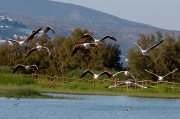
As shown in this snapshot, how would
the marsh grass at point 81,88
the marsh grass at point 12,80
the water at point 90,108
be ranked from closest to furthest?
the water at point 90,108, the marsh grass at point 81,88, the marsh grass at point 12,80

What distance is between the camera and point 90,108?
2784 centimetres

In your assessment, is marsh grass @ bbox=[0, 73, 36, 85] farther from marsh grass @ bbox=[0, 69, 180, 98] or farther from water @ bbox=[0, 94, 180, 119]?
water @ bbox=[0, 94, 180, 119]

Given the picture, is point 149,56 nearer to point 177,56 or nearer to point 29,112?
point 177,56

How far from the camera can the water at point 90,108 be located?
80.5 feet

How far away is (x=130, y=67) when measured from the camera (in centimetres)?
5181

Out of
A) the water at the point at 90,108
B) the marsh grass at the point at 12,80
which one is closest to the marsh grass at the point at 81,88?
the marsh grass at the point at 12,80

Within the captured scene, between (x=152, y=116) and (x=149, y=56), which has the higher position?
(x=149, y=56)

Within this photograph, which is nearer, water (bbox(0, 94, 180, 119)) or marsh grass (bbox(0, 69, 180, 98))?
water (bbox(0, 94, 180, 119))

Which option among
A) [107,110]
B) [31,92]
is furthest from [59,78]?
[107,110]

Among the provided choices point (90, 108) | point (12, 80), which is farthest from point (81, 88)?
point (90, 108)

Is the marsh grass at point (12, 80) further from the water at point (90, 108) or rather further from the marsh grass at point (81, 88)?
the water at point (90, 108)

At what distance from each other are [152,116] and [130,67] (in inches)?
1029

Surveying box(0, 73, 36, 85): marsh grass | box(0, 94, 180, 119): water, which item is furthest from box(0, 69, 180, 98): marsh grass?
box(0, 94, 180, 119): water

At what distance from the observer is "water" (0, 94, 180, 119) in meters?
24.5
